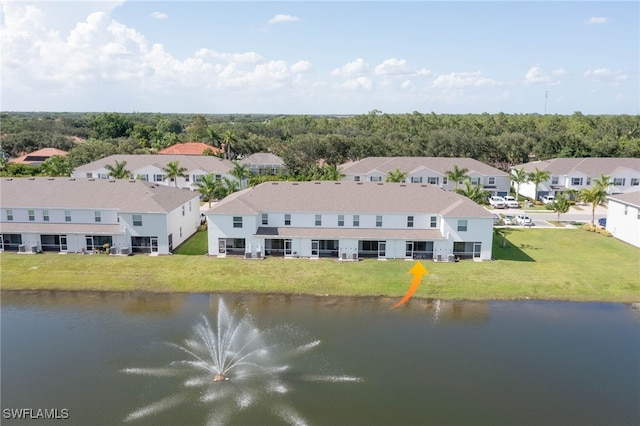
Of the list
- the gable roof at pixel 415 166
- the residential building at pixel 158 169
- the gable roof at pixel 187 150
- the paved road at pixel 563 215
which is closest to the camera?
the paved road at pixel 563 215

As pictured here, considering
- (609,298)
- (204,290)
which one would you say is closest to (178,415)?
(204,290)

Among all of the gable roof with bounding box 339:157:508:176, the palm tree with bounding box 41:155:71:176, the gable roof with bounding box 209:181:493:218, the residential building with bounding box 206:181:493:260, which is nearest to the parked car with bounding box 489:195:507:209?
the gable roof with bounding box 339:157:508:176

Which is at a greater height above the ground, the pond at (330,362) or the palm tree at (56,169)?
the palm tree at (56,169)

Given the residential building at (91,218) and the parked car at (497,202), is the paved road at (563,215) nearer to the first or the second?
the parked car at (497,202)

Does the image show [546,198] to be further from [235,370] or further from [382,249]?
[235,370]

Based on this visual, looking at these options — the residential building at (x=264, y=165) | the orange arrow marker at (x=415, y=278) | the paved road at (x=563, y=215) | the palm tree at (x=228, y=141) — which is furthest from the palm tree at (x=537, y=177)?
the palm tree at (x=228, y=141)

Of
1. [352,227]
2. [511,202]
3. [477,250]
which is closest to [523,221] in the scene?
[511,202]

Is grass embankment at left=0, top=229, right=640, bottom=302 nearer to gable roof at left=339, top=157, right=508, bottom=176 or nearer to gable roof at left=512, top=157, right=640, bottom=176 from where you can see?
gable roof at left=339, top=157, right=508, bottom=176
